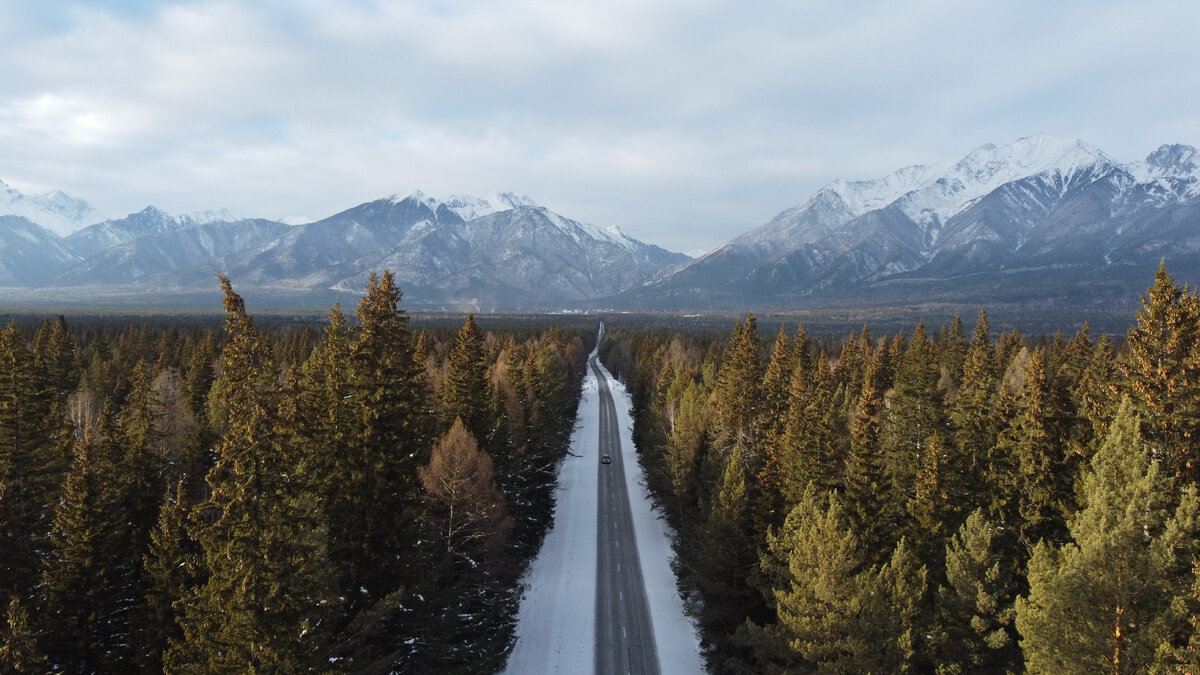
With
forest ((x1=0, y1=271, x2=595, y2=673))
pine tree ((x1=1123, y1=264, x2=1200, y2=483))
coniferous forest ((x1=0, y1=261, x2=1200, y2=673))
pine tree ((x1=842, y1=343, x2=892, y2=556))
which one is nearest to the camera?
coniferous forest ((x1=0, y1=261, x2=1200, y2=673))

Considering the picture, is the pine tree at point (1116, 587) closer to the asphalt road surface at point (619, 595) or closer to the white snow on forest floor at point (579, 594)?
the white snow on forest floor at point (579, 594)

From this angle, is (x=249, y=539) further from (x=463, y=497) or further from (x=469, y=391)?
(x=469, y=391)

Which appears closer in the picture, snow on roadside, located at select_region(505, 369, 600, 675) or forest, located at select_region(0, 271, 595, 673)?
forest, located at select_region(0, 271, 595, 673)

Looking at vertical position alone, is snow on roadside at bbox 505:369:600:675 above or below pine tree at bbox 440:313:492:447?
below

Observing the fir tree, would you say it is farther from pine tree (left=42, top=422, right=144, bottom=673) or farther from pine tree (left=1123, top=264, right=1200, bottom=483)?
pine tree (left=1123, top=264, right=1200, bottom=483)

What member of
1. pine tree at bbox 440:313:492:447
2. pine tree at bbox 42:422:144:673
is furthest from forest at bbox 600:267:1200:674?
pine tree at bbox 42:422:144:673

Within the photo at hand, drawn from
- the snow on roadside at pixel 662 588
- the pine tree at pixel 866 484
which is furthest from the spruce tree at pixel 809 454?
the snow on roadside at pixel 662 588
